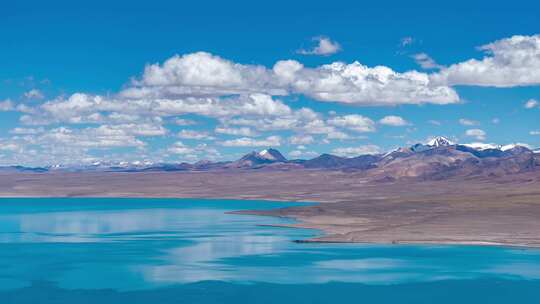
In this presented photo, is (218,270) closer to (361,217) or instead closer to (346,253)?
(346,253)

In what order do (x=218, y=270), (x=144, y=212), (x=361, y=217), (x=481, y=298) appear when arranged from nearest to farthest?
(x=481, y=298) < (x=218, y=270) < (x=361, y=217) < (x=144, y=212)

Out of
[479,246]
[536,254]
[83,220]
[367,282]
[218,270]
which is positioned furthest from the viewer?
[83,220]

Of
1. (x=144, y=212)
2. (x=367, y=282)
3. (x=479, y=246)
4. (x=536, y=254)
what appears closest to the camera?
(x=367, y=282)

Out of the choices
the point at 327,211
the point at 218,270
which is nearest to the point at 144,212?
the point at 327,211

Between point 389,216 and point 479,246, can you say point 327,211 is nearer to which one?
point 389,216

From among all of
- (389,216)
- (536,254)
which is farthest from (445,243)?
(389,216)

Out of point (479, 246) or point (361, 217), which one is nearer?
point (479, 246)
